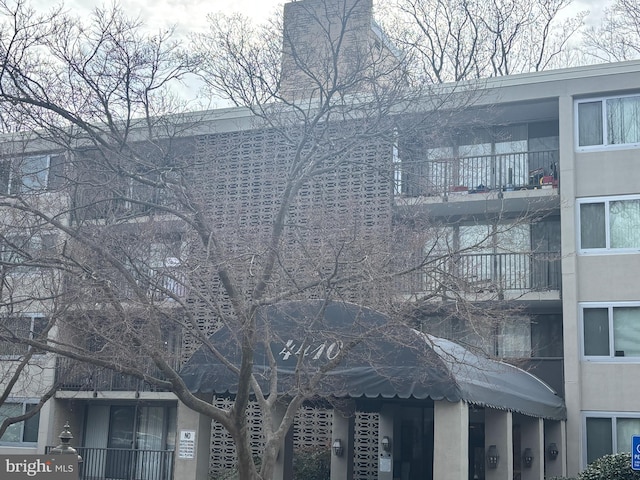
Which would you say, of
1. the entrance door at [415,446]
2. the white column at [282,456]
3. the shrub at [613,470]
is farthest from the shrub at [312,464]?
the shrub at [613,470]

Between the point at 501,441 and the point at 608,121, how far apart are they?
376 inches

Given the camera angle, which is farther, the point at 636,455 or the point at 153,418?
the point at 153,418

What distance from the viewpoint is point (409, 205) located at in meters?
23.1

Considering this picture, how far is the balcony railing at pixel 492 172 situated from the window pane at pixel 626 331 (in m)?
3.86

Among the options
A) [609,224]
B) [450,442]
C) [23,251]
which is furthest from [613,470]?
[23,251]

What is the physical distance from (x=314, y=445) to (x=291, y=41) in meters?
12.1

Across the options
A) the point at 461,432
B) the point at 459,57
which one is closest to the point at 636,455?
the point at 461,432

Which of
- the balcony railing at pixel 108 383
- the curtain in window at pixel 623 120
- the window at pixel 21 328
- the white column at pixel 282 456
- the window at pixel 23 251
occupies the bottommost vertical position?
the white column at pixel 282 456

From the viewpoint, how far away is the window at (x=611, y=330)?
2237 cm

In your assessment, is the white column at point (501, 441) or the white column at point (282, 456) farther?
the white column at point (501, 441)

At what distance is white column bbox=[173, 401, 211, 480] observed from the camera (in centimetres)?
1750

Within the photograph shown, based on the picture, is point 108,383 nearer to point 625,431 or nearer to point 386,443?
point 386,443

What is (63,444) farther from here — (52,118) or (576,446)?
(576,446)

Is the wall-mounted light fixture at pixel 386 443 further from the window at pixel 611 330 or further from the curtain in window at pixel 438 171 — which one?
the curtain in window at pixel 438 171
